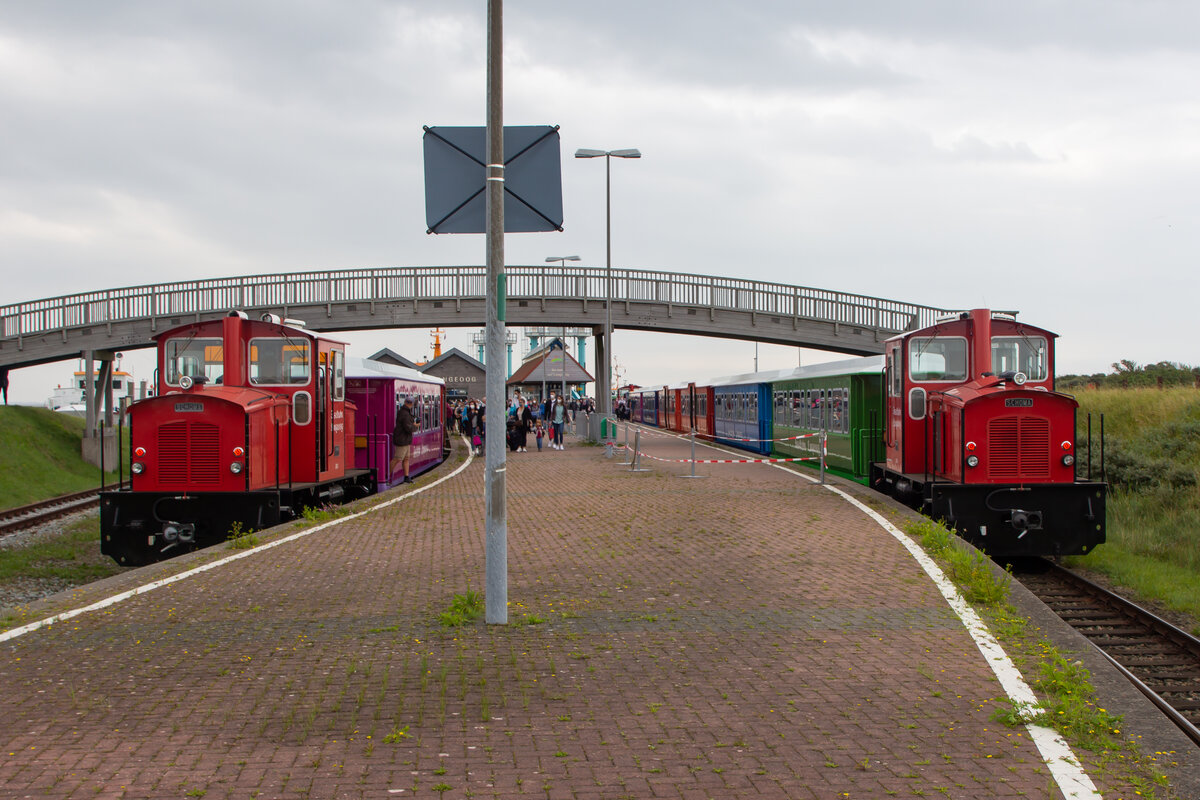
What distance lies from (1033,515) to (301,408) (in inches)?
391

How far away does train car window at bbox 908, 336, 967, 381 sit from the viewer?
14273mm

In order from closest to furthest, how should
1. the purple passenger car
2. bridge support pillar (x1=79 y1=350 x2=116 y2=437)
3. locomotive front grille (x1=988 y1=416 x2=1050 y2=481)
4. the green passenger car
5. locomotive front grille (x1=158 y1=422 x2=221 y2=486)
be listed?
locomotive front grille (x1=158 y1=422 x2=221 y2=486), locomotive front grille (x1=988 y1=416 x2=1050 y2=481), the green passenger car, the purple passenger car, bridge support pillar (x1=79 y1=350 x2=116 y2=437)

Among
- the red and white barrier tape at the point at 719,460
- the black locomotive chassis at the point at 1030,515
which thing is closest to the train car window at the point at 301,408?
the black locomotive chassis at the point at 1030,515

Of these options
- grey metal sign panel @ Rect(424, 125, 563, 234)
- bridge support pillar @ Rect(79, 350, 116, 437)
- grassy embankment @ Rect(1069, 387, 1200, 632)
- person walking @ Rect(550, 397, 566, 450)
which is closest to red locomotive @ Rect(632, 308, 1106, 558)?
grassy embankment @ Rect(1069, 387, 1200, 632)

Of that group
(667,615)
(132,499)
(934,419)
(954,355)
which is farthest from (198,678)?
(954,355)

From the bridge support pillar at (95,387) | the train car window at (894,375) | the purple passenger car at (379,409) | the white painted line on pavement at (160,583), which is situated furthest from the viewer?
the bridge support pillar at (95,387)

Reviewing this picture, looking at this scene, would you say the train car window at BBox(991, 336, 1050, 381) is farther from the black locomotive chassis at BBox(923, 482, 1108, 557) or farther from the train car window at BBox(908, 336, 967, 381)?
the black locomotive chassis at BBox(923, 482, 1108, 557)

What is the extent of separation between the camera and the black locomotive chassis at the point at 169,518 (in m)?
12.1

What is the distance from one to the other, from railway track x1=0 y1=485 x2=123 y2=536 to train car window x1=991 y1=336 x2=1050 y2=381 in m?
14.2

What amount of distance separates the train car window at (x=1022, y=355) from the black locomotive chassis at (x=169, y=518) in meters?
10.1

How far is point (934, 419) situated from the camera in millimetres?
13320

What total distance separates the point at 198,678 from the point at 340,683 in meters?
0.90

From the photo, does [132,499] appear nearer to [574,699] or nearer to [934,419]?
[574,699]

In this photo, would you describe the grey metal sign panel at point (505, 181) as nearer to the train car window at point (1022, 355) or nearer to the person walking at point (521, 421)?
the train car window at point (1022, 355)
